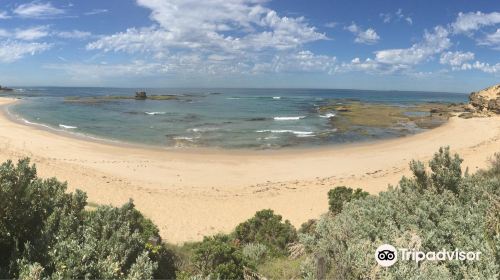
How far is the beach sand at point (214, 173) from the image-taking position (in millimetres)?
17031

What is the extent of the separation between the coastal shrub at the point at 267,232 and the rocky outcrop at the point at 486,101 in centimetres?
5598

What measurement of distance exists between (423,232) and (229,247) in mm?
3711

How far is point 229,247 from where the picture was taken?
793 centimetres

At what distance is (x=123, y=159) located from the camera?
87.4ft

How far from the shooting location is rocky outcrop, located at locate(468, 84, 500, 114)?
56.5 meters

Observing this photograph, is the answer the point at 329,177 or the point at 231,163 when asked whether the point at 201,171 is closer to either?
the point at 231,163

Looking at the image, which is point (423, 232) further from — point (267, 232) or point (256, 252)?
point (267, 232)

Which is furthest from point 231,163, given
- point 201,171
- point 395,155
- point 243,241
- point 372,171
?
point 243,241

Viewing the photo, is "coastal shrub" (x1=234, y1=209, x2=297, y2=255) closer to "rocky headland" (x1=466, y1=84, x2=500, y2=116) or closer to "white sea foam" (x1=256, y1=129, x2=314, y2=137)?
"white sea foam" (x1=256, y1=129, x2=314, y2=137)

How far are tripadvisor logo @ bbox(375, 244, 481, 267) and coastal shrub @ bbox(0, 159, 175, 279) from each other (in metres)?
3.07

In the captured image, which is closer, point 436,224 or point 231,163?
point 436,224

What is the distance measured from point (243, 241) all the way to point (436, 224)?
21.2 feet

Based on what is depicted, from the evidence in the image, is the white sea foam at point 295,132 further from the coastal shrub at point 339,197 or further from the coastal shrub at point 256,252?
the coastal shrub at point 256,252

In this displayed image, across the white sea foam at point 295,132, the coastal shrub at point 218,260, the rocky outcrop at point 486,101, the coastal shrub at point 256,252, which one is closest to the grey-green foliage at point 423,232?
the coastal shrub at point 218,260
